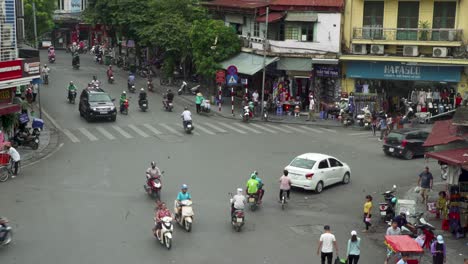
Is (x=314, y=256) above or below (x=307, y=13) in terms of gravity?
below

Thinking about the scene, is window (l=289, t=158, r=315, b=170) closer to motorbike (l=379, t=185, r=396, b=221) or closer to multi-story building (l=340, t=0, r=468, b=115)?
motorbike (l=379, t=185, r=396, b=221)

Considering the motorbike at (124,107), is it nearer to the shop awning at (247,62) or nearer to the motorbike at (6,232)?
the shop awning at (247,62)

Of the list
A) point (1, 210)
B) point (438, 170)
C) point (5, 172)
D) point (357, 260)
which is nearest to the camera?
point (357, 260)

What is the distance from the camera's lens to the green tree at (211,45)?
48.4m

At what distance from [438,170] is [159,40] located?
27.9 m

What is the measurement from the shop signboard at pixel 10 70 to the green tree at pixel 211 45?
18558 millimetres

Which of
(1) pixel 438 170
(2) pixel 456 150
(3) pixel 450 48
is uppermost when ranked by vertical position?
(3) pixel 450 48

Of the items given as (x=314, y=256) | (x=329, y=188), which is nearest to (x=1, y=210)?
(x=314, y=256)

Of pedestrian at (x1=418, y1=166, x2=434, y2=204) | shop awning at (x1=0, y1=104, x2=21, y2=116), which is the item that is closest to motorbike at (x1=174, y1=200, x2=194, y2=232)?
pedestrian at (x1=418, y1=166, x2=434, y2=204)

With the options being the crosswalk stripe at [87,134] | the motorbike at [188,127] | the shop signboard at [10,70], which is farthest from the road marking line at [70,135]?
the motorbike at [188,127]

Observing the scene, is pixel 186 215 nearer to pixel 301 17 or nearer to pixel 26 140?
pixel 26 140

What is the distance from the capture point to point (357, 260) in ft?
59.1

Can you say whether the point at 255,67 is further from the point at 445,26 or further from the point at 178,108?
the point at 445,26

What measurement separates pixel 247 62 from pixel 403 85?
10648 mm
